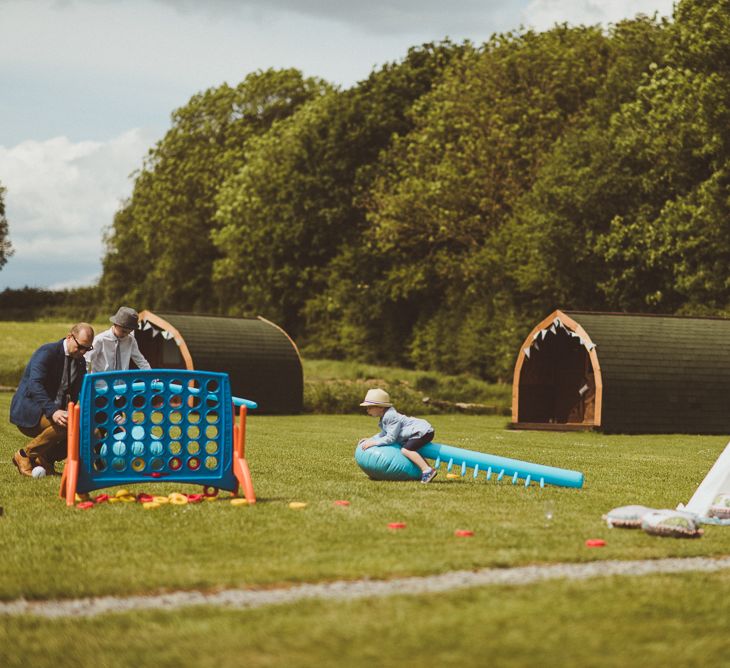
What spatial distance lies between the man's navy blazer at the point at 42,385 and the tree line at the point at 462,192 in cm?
2428

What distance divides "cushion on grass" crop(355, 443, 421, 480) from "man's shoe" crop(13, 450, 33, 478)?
3.54 meters

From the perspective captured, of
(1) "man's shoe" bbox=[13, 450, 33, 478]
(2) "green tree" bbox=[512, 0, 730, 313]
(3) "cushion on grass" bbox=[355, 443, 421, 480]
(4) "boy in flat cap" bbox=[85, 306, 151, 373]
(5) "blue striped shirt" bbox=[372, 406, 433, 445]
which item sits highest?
(2) "green tree" bbox=[512, 0, 730, 313]

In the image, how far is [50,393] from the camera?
1191 cm

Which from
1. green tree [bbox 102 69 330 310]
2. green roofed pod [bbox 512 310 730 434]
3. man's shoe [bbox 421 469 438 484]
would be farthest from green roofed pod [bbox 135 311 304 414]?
green tree [bbox 102 69 330 310]

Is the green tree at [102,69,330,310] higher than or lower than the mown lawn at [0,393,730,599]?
higher

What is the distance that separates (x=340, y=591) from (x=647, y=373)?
2145cm

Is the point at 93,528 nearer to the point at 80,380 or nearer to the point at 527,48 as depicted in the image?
the point at 80,380

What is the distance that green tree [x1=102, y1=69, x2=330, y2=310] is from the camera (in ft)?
196

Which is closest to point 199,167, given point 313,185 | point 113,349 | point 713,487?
point 313,185

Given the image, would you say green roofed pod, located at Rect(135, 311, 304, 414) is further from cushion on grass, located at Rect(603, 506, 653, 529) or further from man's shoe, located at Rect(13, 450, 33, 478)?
cushion on grass, located at Rect(603, 506, 653, 529)

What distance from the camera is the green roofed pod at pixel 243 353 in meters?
29.2

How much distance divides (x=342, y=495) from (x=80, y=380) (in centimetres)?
311

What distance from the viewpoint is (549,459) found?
16484 mm

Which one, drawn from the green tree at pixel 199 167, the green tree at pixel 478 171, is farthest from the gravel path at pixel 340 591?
the green tree at pixel 199 167
